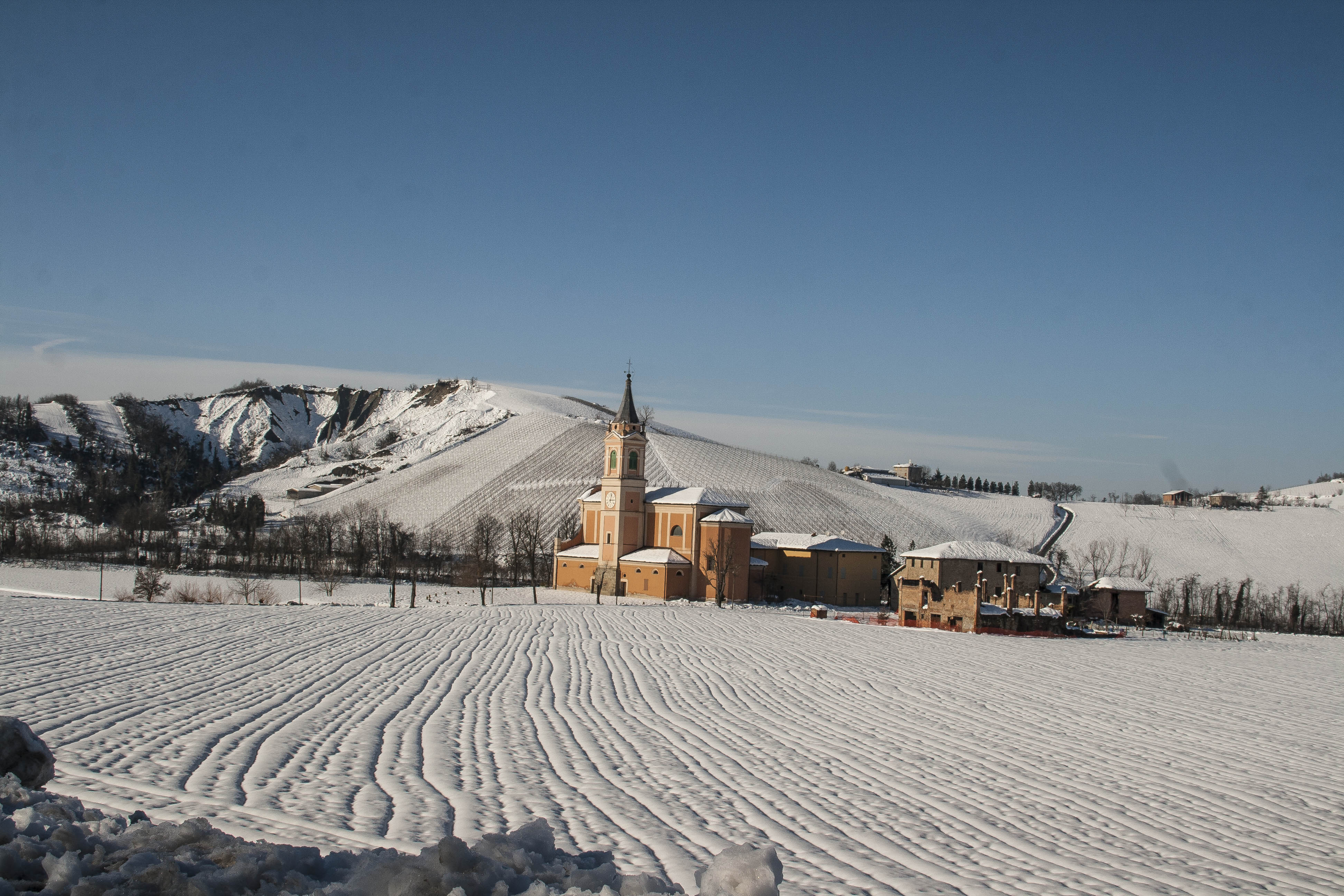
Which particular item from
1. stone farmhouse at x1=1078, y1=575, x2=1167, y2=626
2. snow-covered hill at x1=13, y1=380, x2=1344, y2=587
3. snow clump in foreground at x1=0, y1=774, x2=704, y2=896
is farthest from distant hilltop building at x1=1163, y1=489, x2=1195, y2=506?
snow clump in foreground at x1=0, y1=774, x2=704, y2=896

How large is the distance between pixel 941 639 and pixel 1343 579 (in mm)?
66404

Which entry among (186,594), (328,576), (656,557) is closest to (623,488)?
(656,557)

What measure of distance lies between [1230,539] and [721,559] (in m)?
68.5

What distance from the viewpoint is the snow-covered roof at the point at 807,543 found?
57531 mm

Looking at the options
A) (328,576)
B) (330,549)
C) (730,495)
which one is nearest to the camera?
(328,576)

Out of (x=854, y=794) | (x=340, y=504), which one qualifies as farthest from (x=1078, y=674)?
(x=340, y=504)

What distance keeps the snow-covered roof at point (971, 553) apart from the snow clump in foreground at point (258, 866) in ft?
145

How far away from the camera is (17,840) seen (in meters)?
4.10

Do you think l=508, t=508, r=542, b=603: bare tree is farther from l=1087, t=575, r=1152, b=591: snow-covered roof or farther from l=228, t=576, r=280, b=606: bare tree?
l=1087, t=575, r=1152, b=591: snow-covered roof

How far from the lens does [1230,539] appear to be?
94.5m

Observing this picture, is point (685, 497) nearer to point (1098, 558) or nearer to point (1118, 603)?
point (1118, 603)

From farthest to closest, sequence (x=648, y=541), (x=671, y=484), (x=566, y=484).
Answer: (x=566, y=484)
(x=671, y=484)
(x=648, y=541)

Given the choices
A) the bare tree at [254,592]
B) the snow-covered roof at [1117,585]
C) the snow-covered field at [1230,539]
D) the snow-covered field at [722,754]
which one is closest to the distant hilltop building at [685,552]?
the snow-covered roof at [1117,585]

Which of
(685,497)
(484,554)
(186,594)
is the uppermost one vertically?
(685,497)
